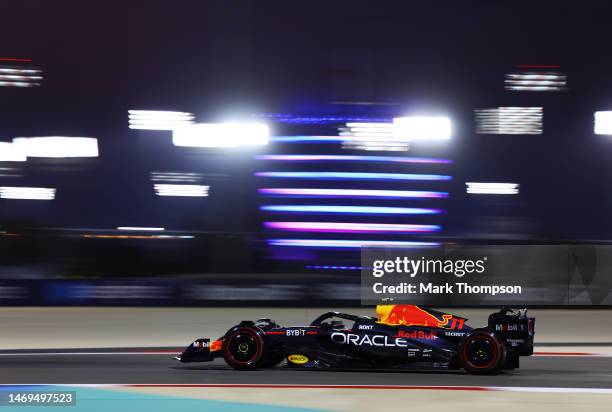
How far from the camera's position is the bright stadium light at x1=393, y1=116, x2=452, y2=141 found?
5509cm

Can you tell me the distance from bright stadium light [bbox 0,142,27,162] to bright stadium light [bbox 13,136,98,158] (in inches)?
15.4

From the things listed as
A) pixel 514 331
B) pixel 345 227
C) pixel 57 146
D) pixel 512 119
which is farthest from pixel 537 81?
pixel 514 331

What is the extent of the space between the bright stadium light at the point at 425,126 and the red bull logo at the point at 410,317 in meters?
46.8

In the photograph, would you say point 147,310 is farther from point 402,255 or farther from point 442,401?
point 442,401

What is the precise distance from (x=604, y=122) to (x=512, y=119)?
572cm

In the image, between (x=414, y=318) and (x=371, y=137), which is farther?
(x=371, y=137)

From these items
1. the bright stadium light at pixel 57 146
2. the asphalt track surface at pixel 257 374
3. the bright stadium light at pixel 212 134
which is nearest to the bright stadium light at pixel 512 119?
the bright stadium light at pixel 212 134

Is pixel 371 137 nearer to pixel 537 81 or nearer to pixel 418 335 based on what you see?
pixel 537 81

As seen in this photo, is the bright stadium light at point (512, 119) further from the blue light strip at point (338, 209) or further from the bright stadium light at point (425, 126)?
the blue light strip at point (338, 209)

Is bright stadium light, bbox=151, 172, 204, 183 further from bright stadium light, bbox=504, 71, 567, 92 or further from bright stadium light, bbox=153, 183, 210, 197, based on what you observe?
bright stadium light, bbox=504, 71, 567, 92

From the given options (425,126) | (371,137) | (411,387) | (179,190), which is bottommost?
(411,387)

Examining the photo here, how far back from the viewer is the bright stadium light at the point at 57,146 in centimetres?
4647

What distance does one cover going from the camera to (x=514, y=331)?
28.8 ft

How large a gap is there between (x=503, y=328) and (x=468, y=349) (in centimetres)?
46
